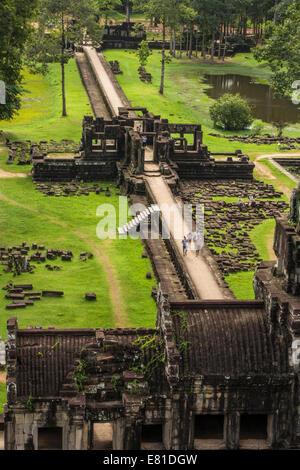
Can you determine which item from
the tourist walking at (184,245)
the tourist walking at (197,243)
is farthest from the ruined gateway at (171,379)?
the tourist walking at (197,243)

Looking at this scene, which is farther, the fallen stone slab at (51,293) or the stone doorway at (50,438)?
the fallen stone slab at (51,293)

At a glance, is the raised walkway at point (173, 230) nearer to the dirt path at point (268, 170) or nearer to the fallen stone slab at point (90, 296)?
the fallen stone slab at point (90, 296)

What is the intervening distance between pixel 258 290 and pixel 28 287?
19.6 meters

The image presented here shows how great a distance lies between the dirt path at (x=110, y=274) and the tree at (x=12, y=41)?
7.33m

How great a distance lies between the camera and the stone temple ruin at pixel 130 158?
240 feet

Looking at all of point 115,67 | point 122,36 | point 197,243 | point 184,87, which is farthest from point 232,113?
point 122,36

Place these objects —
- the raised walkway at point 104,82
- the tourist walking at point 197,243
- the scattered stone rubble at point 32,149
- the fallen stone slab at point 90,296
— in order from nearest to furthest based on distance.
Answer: the fallen stone slab at point 90,296, the tourist walking at point 197,243, the scattered stone rubble at point 32,149, the raised walkway at point 104,82

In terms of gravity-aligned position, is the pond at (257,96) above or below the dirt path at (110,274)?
above

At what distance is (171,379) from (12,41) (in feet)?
134

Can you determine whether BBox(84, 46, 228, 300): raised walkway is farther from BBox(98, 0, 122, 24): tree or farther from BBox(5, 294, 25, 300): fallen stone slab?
BBox(98, 0, 122, 24): tree

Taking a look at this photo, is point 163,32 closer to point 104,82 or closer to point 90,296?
point 104,82

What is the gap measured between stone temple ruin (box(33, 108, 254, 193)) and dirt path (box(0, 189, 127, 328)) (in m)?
7.46

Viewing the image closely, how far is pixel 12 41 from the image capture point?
6544 cm

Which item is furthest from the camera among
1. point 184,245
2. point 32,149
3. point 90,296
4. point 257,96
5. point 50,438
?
→ point 257,96
